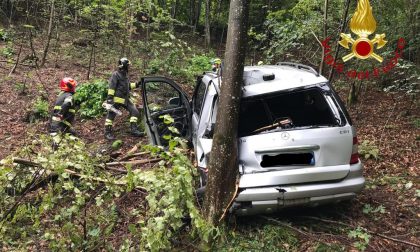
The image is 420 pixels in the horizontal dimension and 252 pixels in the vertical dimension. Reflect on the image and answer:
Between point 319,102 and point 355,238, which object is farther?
point 319,102

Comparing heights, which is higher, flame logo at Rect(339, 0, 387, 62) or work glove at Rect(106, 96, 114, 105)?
flame logo at Rect(339, 0, 387, 62)

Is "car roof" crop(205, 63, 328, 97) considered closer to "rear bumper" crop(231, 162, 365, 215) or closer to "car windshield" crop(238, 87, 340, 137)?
"car windshield" crop(238, 87, 340, 137)

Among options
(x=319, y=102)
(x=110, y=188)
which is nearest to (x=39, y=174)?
(x=110, y=188)

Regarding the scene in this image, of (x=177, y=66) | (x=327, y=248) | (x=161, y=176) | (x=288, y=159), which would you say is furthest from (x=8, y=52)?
(x=327, y=248)

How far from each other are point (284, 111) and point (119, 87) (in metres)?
5.10

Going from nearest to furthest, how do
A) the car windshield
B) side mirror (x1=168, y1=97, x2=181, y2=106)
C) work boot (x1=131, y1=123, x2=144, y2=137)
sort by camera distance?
the car windshield → side mirror (x1=168, y1=97, x2=181, y2=106) → work boot (x1=131, y1=123, x2=144, y2=137)

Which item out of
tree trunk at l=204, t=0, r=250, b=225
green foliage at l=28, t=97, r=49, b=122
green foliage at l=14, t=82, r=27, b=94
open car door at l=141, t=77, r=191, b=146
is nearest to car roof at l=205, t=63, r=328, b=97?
tree trunk at l=204, t=0, r=250, b=225

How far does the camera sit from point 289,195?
14.6ft

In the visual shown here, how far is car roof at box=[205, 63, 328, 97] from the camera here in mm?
4887

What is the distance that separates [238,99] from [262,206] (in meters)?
1.22

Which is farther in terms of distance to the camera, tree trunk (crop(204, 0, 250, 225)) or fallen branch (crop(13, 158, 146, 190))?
fallen branch (crop(13, 158, 146, 190))

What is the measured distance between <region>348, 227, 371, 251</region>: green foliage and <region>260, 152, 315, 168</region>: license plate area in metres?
0.95

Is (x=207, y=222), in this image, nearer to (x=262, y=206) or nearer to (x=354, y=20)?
(x=262, y=206)

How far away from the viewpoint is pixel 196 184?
4.95 meters
